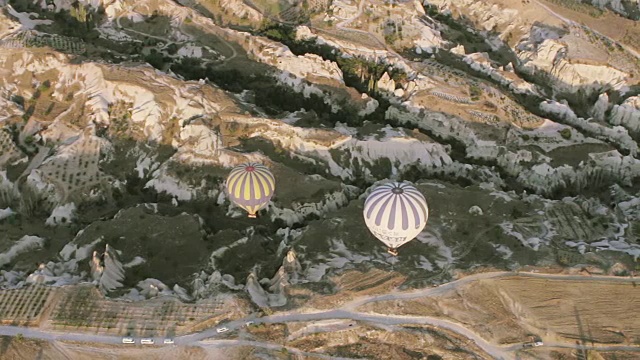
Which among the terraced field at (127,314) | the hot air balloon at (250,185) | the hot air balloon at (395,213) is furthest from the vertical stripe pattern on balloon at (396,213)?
the terraced field at (127,314)

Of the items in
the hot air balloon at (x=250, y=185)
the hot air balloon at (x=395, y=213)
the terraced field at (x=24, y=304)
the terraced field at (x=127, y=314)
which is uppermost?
the hot air balloon at (x=395, y=213)

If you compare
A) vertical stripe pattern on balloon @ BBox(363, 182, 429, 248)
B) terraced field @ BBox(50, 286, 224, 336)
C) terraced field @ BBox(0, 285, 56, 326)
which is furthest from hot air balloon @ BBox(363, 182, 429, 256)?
terraced field @ BBox(0, 285, 56, 326)

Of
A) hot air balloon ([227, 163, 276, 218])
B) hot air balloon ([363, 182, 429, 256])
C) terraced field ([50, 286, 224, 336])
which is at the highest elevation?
hot air balloon ([363, 182, 429, 256])

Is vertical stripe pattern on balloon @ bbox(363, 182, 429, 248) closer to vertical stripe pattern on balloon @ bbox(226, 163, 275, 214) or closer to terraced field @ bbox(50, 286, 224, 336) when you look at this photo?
vertical stripe pattern on balloon @ bbox(226, 163, 275, 214)

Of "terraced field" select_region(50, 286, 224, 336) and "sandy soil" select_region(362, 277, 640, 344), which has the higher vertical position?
"sandy soil" select_region(362, 277, 640, 344)

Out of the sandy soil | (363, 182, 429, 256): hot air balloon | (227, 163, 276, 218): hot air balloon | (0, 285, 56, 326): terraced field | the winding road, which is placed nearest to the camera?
the winding road

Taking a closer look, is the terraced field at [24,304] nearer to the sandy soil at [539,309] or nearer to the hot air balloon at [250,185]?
the hot air balloon at [250,185]

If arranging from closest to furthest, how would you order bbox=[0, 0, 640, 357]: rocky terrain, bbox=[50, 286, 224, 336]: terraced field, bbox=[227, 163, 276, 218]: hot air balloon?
1. bbox=[50, 286, 224, 336]: terraced field
2. bbox=[0, 0, 640, 357]: rocky terrain
3. bbox=[227, 163, 276, 218]: hot air balloon

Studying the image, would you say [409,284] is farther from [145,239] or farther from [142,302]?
[145,239]

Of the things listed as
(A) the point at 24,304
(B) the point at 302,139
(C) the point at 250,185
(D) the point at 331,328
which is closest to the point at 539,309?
(D) the point at 331,328
